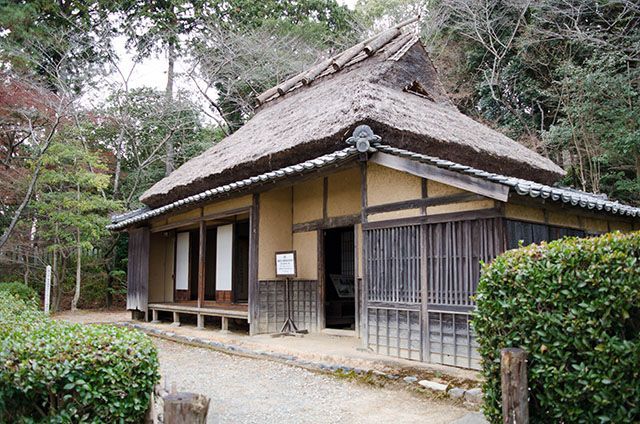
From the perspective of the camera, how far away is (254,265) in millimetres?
8453

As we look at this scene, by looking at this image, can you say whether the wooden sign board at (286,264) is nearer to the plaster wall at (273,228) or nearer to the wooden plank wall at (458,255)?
the plaster wall at (273,228)

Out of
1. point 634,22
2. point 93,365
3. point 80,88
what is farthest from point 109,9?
point 93,365

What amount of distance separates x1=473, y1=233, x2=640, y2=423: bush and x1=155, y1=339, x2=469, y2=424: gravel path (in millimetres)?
1249

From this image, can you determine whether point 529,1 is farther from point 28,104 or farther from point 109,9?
point 109,9

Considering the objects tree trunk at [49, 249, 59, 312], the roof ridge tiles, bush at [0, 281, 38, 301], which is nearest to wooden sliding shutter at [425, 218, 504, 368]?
the roof ridge tiles

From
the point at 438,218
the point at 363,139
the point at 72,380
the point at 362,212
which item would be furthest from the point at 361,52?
the point at 72,380

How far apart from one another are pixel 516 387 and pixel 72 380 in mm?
2652

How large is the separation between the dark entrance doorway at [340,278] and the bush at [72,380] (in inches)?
251

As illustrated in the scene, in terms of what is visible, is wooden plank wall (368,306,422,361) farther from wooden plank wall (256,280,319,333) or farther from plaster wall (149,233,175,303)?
plaster wall (149,233,175,303)

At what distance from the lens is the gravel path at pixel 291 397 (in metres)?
4.29

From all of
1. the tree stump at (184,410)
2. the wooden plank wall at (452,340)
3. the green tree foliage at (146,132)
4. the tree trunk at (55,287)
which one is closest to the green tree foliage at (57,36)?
the green tree foliage at (146,132)

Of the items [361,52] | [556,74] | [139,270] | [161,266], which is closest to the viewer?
[361,52]

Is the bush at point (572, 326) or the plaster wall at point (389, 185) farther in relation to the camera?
the plaster wall at point (389, 185)

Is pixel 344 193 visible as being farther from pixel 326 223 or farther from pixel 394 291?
pixel 394 291
